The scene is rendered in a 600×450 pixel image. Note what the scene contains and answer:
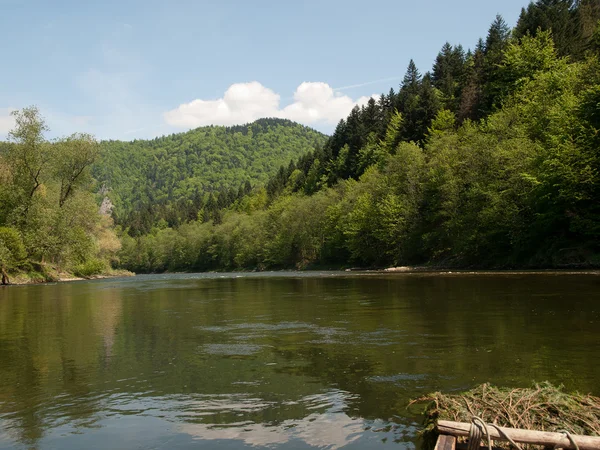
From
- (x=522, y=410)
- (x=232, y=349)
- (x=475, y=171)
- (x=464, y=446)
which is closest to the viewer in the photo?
(x=464, y=446)

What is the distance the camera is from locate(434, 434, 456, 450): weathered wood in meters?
6.23

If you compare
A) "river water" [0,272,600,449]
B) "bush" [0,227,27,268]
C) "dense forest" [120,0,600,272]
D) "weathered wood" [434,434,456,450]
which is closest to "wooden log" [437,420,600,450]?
"weathered wood" [434,434,456,450]

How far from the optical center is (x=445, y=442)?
21.1 feet

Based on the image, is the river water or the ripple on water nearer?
the river water

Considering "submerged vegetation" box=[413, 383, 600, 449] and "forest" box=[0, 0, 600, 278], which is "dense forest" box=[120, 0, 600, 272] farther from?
"submerged vegetation" box=[413, 383, 600, 449]

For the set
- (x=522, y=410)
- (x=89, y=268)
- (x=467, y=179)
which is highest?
(x=467, y=179)

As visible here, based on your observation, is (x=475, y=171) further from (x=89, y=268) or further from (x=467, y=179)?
(x=89, y=268)

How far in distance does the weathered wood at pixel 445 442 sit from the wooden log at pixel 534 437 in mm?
83

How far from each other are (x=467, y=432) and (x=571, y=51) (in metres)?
111

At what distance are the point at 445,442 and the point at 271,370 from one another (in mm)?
7480

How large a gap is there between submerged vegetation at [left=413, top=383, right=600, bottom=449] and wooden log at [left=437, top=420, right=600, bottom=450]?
36 centimetres

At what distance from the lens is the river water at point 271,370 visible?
8727mm

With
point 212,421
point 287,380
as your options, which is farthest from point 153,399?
point 287,380

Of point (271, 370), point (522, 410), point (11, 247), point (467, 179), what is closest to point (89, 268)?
point (11, 247)
